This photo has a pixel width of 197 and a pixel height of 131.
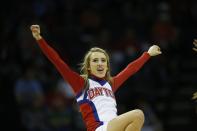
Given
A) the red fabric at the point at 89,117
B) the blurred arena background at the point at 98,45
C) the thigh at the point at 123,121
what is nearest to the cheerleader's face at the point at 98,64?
the red fabric at the point at 89,117

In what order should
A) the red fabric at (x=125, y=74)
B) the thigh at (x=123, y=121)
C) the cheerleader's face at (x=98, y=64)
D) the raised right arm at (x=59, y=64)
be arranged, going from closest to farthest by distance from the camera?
1. the thigh at (x=123, y=121)
2. the raised right arm at (x=59, y=64)
3. the cheerleader's face at (x=98, y=64)
4. the red fabric at (x=125, y=74)

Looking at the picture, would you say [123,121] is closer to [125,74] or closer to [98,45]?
[125,74]

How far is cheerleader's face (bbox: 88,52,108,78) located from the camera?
323 inches

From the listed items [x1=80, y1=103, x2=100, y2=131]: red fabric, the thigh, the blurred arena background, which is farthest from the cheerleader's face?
the blurred arena background

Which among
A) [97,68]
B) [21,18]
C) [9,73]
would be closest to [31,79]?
[9,73]

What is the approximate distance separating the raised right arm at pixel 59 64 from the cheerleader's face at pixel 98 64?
21cm

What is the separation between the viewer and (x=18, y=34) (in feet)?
41.9

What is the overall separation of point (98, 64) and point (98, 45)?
465 centimetres

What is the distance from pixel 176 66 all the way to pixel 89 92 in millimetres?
5516

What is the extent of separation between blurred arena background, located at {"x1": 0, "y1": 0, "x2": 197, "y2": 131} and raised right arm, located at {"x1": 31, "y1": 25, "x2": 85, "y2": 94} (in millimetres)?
3689

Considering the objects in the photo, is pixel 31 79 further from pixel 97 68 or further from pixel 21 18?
pixel 97 68

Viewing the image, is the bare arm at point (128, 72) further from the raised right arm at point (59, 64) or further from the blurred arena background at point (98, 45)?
the blurred arena background at point (98, 45)

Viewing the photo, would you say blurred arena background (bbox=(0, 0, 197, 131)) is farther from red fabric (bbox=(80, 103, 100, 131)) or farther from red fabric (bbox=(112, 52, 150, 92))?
red fabric (bbox=(80, 103, 100, 131))

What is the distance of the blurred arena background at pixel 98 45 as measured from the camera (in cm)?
1191
